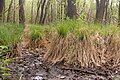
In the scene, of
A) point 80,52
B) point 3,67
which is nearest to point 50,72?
point 80,52

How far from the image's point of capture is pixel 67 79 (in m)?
3.35

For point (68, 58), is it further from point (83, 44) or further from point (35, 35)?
point (35, 35)

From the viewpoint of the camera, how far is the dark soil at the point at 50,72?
3343 millimetres

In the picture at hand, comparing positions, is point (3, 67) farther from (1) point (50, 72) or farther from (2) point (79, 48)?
(2) point (79, 48)

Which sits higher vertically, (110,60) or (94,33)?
(94,33)

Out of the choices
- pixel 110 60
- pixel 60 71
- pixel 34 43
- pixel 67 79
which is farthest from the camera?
pixel 34 43

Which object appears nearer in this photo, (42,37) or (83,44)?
(83,44)

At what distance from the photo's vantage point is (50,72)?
357 centimetres

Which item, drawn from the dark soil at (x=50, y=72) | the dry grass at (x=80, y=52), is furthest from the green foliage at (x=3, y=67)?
the dry grass at (x=80, y=52)

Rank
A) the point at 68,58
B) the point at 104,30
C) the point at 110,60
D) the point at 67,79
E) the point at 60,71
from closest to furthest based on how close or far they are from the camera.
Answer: the point at 67,79 < the point at 60,71 < the point at 68,58 < the point at 110,60 < the point at 104,30

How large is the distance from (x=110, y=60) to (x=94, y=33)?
54 cm

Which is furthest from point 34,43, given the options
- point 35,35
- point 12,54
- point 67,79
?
point 67,79

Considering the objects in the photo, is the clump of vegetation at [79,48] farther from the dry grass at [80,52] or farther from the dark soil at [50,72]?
the dark soil at [50,72]

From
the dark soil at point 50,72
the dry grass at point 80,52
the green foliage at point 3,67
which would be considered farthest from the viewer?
the dry grass at point 80,52
